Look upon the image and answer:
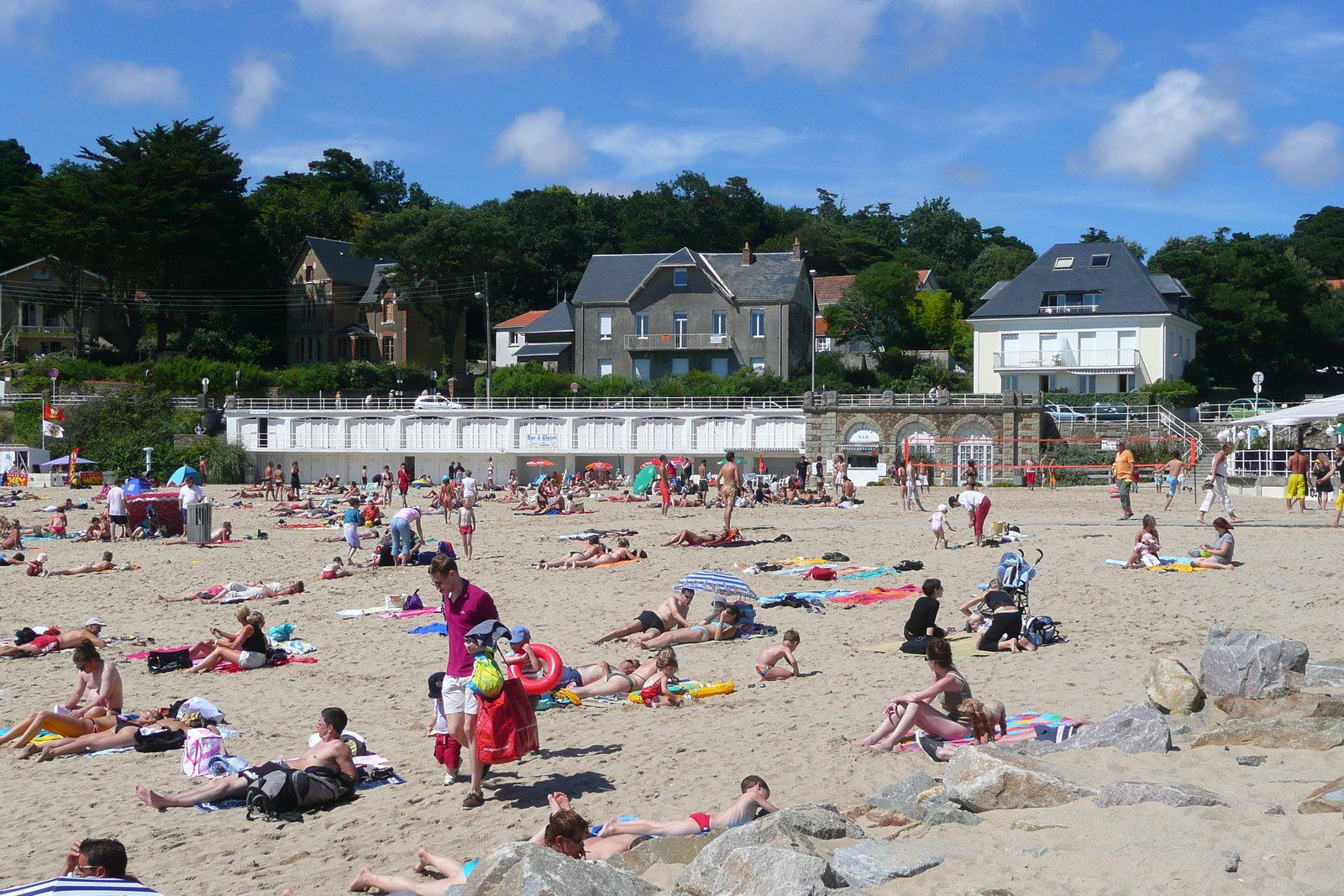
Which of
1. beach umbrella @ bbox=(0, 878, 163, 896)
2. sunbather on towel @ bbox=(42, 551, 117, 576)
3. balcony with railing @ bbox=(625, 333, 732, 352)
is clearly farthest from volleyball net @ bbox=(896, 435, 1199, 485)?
beach umbrella @ bbox=(0, 878, 163, 896)

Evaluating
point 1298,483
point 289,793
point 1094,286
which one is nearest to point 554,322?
point 1094,286

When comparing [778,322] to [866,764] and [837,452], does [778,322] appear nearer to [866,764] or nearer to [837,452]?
[837,452]

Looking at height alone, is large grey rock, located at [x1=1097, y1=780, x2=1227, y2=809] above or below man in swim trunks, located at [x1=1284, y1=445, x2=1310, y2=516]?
below

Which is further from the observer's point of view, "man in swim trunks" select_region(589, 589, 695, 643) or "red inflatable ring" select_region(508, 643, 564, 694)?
"man in swim trunks" select_region(589, 589, 695, 643)

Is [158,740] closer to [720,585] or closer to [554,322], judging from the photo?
[720,585]

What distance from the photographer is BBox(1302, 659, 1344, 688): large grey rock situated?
26.4 ft

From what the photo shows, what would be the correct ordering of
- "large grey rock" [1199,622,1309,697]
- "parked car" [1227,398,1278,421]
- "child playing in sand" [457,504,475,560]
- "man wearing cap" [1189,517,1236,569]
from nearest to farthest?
"large grey rock" [1199,622,1309,697] → "man wearing cap" [1189,517,1236,569] → "child playing in sand" [457,504,475,560] → "parked car" [1227,398,1278,421]

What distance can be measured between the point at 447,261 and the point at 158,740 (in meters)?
48.1

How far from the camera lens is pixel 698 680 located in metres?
9.77

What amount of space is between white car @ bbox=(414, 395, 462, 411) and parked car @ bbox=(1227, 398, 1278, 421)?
26.9m

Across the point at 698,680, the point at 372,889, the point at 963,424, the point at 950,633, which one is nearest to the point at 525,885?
the point at 372,889

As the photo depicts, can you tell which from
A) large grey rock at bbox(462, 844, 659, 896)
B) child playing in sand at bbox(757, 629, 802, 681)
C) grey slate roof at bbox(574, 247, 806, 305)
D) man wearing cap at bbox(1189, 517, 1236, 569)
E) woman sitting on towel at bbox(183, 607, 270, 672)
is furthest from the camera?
grey slate roof at bbox(574, 247, 806, 305)

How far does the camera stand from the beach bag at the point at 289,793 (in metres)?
6.57

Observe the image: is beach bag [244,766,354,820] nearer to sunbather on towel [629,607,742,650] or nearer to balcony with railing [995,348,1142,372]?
sunbather on towel [629,607,742,650]
